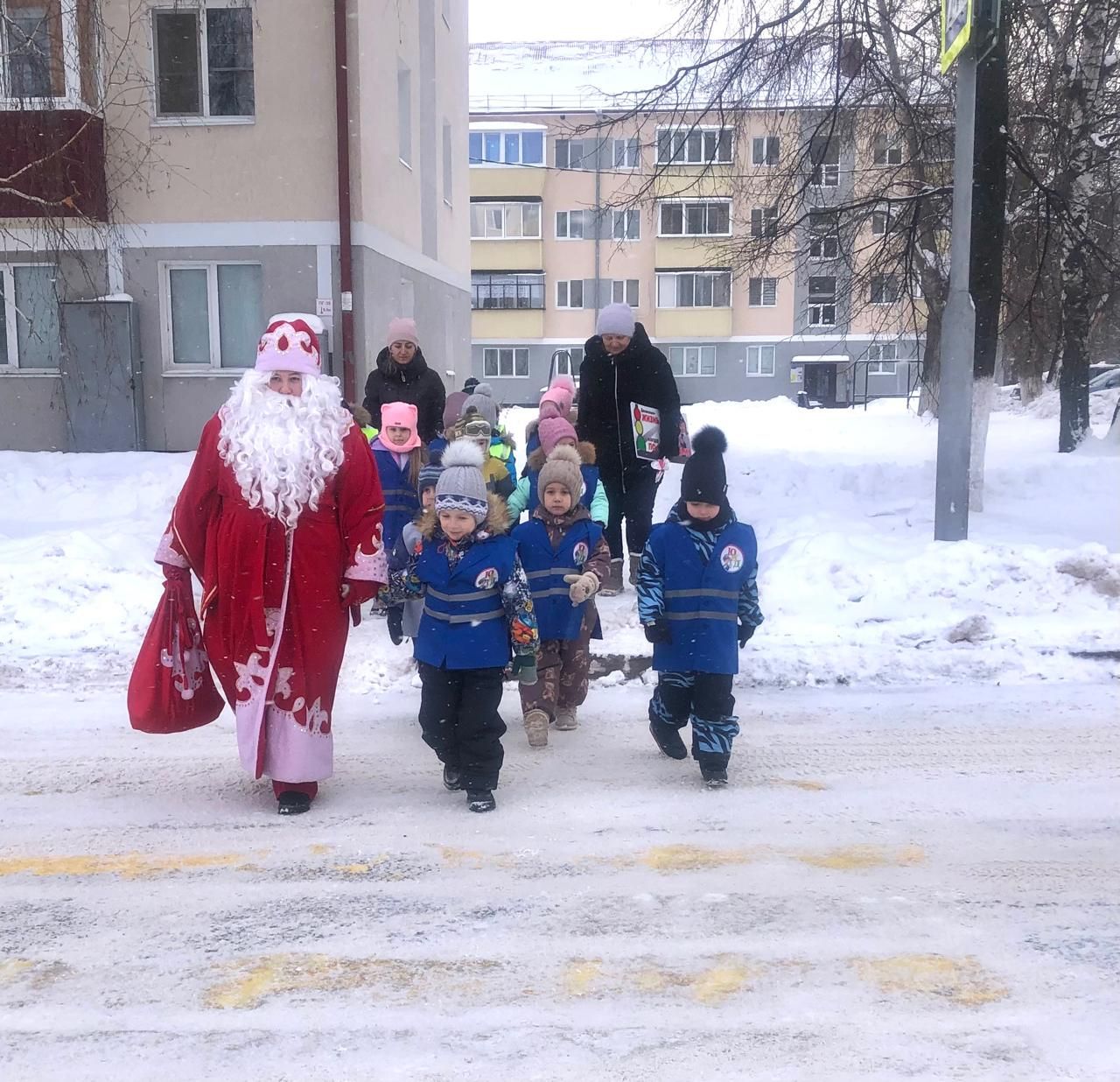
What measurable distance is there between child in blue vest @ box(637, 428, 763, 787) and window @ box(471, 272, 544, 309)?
126 feet

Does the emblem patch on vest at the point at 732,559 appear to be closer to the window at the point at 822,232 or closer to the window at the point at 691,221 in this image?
the window at the point at 822,232

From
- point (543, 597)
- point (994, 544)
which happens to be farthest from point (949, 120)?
point (543, 597)

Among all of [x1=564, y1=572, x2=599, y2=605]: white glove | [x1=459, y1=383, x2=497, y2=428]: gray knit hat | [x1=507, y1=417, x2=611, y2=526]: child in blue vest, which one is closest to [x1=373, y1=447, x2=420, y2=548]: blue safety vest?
[x1=459, y1=383, x2=497, y2=428]: gray knit hat

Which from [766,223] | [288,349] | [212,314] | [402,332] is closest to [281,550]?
[288,349]

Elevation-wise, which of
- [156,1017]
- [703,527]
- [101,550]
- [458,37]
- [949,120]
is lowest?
[156,1017]

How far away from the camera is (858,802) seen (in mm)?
4535

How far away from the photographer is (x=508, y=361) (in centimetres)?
4325

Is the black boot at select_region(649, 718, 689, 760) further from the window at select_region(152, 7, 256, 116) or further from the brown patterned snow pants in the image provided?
the window at select_region(152, 7, 256, 116)

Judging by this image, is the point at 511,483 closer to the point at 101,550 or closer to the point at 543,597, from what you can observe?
the point at 543,597

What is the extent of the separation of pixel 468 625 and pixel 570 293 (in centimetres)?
3924

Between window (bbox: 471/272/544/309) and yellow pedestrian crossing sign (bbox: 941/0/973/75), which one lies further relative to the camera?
window (bbox: 471/272/544/309)

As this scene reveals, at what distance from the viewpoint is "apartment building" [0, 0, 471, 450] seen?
14.1 m

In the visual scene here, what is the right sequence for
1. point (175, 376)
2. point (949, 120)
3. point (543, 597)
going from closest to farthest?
1. point (543, 597)
2. point (949, 120)
3. point (175, 376)

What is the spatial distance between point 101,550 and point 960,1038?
699cm
